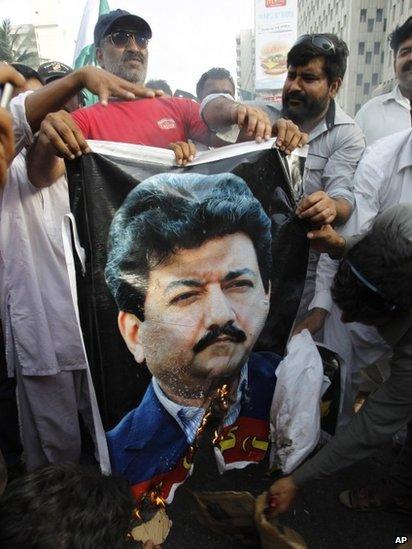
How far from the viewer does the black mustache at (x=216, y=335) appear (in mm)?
1595

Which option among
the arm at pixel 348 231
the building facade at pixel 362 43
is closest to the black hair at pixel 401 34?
the arm at pixel 348 231

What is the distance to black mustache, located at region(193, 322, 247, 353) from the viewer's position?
1595 millimetres

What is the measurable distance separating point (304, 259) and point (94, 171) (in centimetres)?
94

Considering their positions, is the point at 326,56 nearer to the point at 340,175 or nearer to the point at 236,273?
the point at 340,175

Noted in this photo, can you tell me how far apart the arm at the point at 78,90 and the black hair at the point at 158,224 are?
0.29 metres

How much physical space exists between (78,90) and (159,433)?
1306mm

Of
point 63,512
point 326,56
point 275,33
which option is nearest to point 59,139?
point 63,512

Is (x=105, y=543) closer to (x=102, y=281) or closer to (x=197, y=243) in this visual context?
(x=102, y=281)

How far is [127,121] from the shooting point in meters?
1.90

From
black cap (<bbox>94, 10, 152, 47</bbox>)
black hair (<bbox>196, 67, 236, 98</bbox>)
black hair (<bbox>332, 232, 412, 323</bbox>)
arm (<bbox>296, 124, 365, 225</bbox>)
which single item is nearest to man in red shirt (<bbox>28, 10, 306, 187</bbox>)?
black cap (<bbox>94, 10, 152, 47</bbox>)

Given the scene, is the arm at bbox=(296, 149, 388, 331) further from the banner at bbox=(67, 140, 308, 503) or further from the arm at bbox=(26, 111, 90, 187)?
the arm at bbox=(26, 111, 90, 187)

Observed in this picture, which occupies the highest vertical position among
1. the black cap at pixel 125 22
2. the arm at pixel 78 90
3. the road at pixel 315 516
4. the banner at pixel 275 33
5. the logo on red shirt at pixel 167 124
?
the banner at pixel 275 33

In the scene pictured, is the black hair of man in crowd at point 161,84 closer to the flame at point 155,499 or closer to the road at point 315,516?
the road at point 315,516

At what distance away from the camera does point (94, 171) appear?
1385mm
